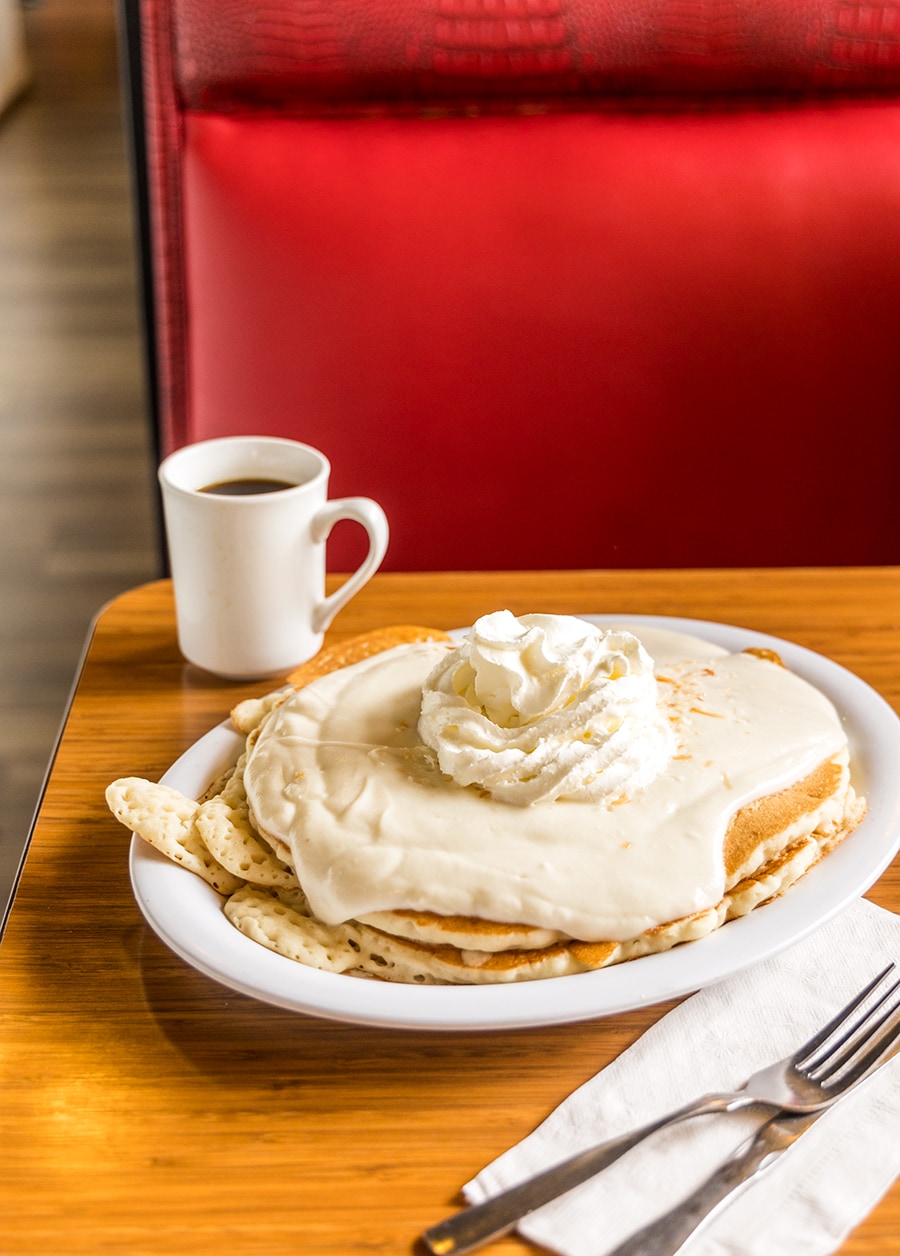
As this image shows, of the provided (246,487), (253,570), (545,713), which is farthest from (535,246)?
(545,713)

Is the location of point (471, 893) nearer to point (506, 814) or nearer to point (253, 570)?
point (506, 814)

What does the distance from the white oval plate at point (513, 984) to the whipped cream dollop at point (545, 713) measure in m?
0.11

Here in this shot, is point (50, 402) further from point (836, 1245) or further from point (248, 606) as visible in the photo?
point (836, 1245)

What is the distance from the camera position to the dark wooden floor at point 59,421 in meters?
2.56

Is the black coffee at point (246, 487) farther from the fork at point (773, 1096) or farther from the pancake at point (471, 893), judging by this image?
the fork at point (773, 1096)

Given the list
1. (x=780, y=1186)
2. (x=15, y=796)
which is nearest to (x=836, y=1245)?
(x=780, y=1186)

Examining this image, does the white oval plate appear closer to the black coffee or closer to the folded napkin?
the folded napkin

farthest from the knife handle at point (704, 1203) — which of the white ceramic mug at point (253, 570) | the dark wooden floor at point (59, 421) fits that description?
the dark wooden floor at point (59, 421)

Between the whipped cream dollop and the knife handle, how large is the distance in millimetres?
206

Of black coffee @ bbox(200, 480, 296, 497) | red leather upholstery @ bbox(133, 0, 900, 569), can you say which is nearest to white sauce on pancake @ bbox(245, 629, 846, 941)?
black coffee @ bbox(200, 480, 296, 497)

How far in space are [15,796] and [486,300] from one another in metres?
1.25

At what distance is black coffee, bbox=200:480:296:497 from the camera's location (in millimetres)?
1102

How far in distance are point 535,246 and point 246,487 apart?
63 centimetres

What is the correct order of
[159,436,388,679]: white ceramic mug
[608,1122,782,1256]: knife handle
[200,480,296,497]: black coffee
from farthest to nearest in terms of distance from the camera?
[200,480,296,497]: black coffee, [159,436,388,679]: white ceramic mug, [608,1122,782,1256]: knife handle
